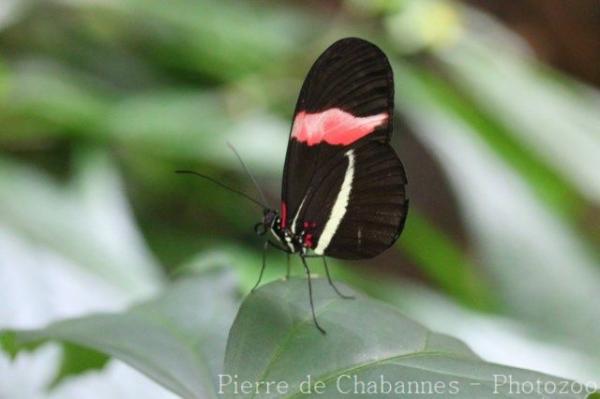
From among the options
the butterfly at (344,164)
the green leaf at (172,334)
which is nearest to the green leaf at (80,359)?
the green leaf at (172,334)

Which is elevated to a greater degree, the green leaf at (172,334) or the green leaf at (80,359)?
the green leaf at (172,334)

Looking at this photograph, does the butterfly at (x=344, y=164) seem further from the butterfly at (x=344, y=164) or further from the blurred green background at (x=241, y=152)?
the blurred green background at (x=241, y=152)

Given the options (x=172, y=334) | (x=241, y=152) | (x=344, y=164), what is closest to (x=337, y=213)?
(x=344, y=164)

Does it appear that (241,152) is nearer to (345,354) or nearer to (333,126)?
(333,126)

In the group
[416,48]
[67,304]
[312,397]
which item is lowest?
[67,304]

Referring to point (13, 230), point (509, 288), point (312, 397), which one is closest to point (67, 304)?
point (13, 230)

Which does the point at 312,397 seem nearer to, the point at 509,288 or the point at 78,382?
the point at 78,382

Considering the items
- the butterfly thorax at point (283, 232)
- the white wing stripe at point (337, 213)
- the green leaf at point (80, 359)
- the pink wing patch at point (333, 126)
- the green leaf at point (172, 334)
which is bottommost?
the green leaf at point (80, 359)
